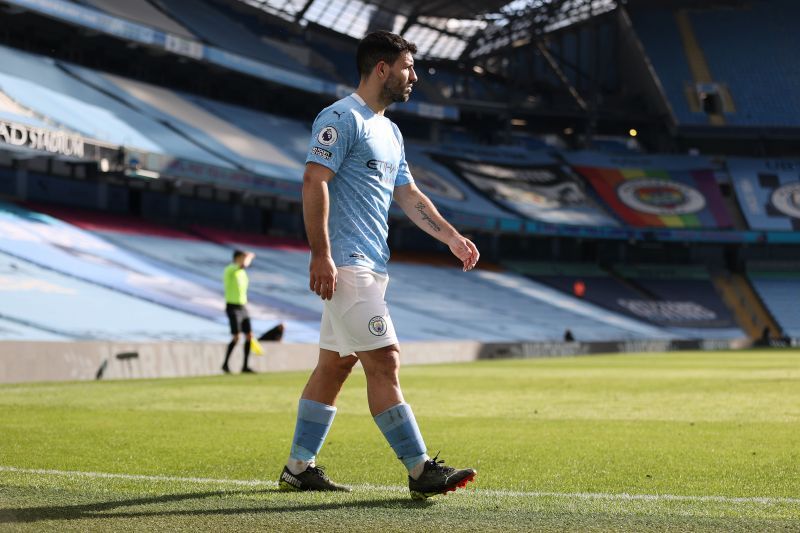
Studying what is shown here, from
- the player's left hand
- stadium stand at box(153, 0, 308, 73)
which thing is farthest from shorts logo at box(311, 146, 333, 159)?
stadium stand at box(153, 0, 308, 73)

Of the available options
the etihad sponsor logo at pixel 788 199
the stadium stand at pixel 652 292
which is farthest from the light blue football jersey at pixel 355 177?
the etihad sponsor logo at pixel 788 199

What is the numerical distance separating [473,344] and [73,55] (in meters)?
22.3

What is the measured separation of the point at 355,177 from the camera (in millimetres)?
5930

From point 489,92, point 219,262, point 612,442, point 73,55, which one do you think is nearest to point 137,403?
point 612,442

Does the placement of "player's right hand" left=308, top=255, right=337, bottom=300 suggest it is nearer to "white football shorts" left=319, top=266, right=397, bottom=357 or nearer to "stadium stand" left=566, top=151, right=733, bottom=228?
"white football shorts" left=319, top=266, right=397, bottom=357

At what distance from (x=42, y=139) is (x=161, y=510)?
2996 centimetres

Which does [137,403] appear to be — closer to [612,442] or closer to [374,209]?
[612,442]

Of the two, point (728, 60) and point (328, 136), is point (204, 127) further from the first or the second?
point (328, 136)

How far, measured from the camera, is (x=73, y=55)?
45.5 metres

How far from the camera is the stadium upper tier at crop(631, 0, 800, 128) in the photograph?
2633 inches

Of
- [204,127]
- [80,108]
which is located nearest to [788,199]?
[204,127]

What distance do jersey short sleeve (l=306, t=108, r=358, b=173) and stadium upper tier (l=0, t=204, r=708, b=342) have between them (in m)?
18.9

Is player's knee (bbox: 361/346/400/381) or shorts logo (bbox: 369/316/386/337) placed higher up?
shorts logo (bbox: 369/316/386/337)

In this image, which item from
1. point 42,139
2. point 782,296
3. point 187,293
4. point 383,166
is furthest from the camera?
point 782,296
